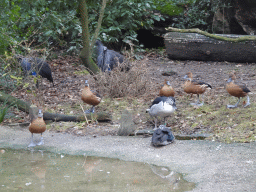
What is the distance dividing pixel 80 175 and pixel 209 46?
24.7 ft

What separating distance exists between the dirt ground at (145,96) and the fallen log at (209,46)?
0.23m

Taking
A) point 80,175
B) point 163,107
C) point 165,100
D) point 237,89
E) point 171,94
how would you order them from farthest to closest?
1. point 171,94
2. point 237,89
3. point 165,100
4. point 163,107
5. point 80,175

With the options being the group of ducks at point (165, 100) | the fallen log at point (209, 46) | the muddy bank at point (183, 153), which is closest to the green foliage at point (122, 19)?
the fallen log at point (209, 46)

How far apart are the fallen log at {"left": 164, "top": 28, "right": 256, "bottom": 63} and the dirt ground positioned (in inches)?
8.9

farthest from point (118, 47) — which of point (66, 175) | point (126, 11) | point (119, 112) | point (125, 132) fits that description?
point (66, 175)

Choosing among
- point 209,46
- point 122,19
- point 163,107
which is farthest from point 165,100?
point 122,19

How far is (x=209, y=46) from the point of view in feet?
35.3

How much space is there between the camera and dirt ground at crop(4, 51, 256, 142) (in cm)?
629

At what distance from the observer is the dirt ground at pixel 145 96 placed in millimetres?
6285

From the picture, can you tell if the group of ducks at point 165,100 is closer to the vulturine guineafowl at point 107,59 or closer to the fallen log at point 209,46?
the vulturine guineafowl at point 107,59

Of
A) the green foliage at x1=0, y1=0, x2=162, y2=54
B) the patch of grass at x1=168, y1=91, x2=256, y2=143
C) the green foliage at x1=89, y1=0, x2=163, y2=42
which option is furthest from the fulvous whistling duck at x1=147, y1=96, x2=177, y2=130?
the green foliage at x1=89, y1=0, x2=163, y2=42

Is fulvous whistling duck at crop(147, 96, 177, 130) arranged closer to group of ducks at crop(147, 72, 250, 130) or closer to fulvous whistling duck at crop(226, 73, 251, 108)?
group of ducks at crop(147, 72, 250, 130)

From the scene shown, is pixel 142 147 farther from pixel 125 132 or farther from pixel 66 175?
pixel 66 175

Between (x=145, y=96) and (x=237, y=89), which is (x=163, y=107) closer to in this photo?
(x=237, y=89)
